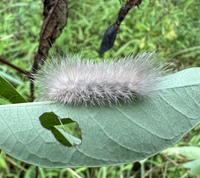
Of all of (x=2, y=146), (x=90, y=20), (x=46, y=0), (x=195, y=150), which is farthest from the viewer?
(x=90, y=20)

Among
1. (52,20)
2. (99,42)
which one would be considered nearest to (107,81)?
(52,20)

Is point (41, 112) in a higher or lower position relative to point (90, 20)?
higher

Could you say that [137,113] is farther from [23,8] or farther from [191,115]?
[23,8]

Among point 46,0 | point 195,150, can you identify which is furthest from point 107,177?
point 46,0

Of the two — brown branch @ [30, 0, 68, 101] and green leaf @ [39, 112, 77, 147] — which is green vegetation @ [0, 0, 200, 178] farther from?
green leaf @ [39, 112, 77, 147]

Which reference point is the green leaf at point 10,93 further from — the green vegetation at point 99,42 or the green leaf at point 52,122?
the green vegetation at point 99,42

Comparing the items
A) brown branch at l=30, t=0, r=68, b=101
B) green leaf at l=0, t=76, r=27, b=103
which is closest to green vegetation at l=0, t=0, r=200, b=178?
brown branch at l=30, t=0, r=68, b=101
